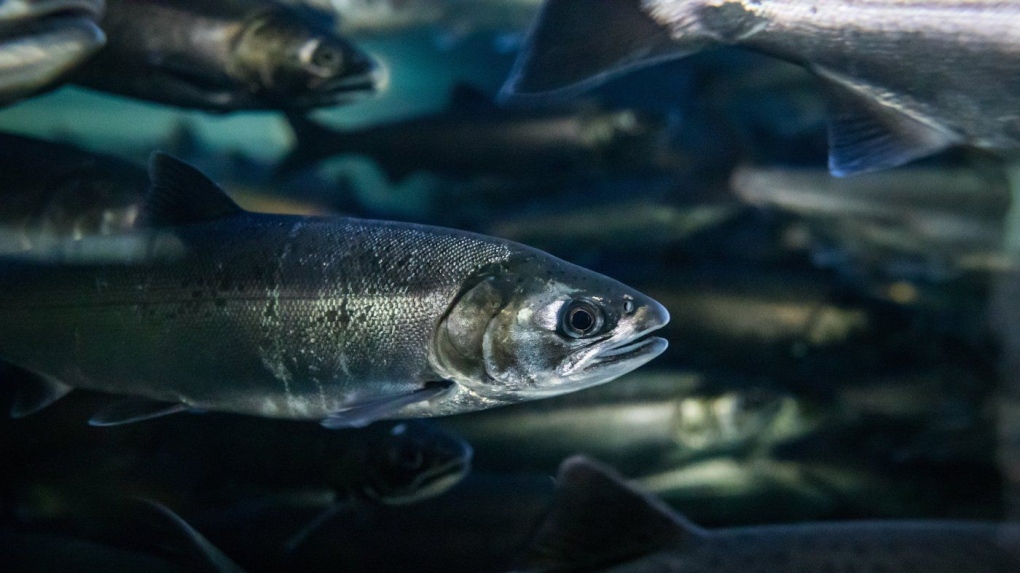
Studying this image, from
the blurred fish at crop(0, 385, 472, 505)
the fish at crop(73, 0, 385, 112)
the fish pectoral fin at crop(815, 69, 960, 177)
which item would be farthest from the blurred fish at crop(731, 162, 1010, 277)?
the blurred fish at crop(0, 385, 472, 505)

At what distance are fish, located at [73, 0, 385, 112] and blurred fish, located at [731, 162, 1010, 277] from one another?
3.76 metres

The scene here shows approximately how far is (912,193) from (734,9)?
14.5 ft

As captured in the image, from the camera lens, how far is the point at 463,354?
1.41m

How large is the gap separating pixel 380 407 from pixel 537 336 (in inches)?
13.8

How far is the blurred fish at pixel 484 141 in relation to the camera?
4.68 metres

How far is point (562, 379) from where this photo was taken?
1412 mm

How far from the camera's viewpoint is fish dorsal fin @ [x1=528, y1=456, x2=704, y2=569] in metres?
1.54

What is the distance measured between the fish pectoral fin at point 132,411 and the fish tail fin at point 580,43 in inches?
42.4

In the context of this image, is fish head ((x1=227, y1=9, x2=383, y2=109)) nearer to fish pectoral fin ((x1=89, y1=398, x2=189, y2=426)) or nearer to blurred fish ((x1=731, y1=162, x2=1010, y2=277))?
fish pectoral fin ((x1=89, y1=398, x2=189, y2=426))

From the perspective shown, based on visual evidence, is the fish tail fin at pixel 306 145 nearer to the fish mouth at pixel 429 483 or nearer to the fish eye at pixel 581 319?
the fish mouth at pixel 429 483

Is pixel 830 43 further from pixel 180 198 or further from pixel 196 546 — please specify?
pixel 196 546

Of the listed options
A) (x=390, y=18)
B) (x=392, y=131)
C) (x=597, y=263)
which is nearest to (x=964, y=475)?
(x=597, y=263)

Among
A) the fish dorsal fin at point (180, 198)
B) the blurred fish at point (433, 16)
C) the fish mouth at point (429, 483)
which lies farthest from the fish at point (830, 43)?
the blurred fish at point (433, 16)

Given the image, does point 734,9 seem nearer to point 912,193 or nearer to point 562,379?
point 562,379
